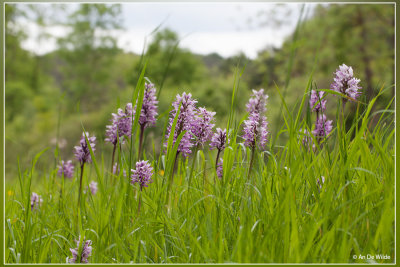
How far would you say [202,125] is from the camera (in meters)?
2.11

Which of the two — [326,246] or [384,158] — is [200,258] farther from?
[384,158]

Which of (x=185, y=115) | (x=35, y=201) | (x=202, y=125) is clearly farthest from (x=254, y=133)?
(x=35, y=201)

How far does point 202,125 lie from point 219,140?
19cm

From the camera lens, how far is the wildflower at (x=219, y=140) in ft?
7.25

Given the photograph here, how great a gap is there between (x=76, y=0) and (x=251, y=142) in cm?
131

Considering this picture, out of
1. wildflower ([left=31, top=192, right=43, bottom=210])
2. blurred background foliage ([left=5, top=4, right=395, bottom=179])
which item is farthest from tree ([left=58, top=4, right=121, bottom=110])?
wildflower ([left=31, top=192, right=43, bottom=210])

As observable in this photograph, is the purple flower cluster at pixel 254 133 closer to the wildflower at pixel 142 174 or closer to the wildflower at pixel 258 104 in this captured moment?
the wildflower at pixel 258 104

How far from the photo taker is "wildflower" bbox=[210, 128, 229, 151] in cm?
221

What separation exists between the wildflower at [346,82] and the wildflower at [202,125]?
790 millimetres

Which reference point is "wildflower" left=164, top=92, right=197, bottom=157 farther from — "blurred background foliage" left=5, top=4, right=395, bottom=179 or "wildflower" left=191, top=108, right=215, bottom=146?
"blurred background foliage" left=5, top=4, right=395, bottom=179

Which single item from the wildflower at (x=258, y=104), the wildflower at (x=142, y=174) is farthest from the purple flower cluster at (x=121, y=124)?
the wildflower at (x=258, y=104)

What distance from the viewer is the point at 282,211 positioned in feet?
6.01

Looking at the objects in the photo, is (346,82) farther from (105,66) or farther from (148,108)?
(105,66)

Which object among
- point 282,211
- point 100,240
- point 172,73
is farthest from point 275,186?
point 172,73
